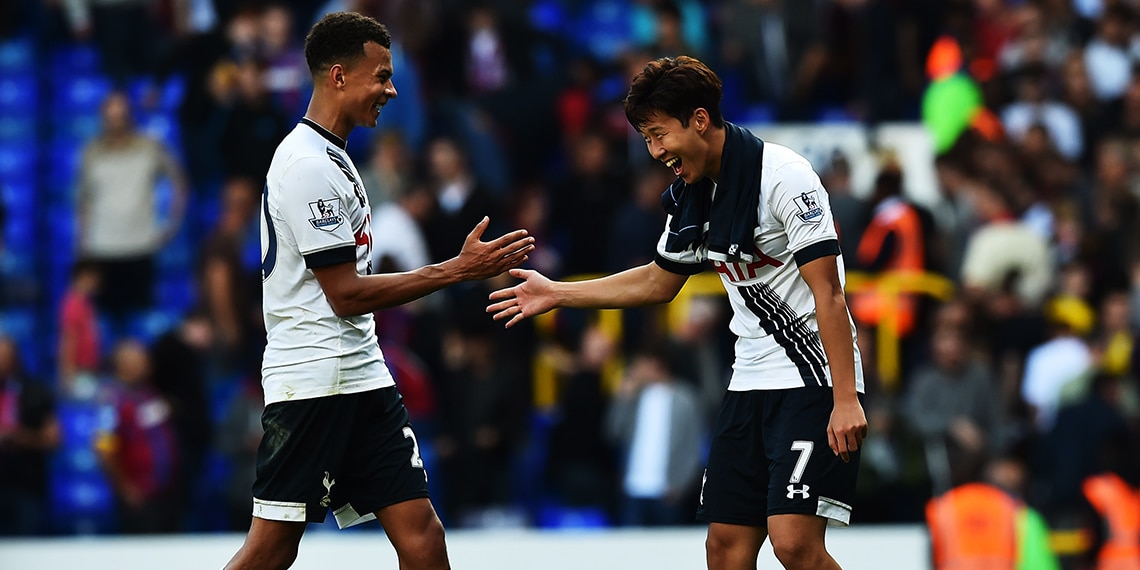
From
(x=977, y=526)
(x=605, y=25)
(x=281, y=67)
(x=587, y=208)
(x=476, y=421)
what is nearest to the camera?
(x=977, y=526)

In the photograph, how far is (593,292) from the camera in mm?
6777

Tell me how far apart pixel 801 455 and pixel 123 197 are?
359 inches

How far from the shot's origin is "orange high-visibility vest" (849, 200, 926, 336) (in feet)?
40.8

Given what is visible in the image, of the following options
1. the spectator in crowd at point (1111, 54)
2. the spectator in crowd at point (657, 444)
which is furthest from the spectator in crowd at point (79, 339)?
the spectator in crowd at point (1111, 54)

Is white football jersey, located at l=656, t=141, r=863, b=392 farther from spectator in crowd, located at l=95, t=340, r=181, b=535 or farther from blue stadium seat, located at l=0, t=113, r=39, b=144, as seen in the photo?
blue stadium seat, located at l=0, t=113, r=39, b=144

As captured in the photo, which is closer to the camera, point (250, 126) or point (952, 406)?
point (952, 406)

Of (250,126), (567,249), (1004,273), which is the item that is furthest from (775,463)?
(250,126)

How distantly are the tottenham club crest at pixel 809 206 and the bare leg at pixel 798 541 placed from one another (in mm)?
Result: 1071

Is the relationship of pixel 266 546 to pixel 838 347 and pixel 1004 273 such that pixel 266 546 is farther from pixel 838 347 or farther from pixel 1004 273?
pixel 1004 273

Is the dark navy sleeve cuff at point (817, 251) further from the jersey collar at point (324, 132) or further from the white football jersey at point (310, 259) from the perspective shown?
the jersey collar at point (324, 132)

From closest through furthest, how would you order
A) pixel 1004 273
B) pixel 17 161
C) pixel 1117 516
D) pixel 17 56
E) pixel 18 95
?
pixel 1117 516 → pixel 1004 273 → pixel 17 161 → pixel 18 95 → pixel 17 56

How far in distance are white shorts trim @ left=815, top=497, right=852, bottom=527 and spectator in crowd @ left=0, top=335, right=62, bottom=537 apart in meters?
8.02

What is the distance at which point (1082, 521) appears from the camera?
11.3 metres

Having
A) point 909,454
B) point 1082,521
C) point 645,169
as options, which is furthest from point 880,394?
point 645,169
